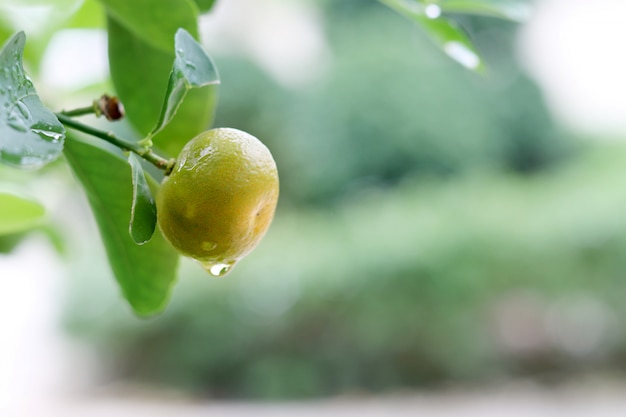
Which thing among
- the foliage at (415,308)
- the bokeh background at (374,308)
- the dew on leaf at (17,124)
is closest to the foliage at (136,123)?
the dew on leaf at (17,124)

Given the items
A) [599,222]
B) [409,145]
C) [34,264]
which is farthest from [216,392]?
[409,145]

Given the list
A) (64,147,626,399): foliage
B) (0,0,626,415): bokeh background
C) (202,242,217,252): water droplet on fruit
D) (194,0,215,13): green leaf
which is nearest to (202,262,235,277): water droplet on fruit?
(202,242,217,252): water droplet on fruit

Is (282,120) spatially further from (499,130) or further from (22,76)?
(22,76)

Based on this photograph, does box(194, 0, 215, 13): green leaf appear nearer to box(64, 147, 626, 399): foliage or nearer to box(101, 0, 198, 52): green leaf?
box(101, 0, 198, 52): green leaf

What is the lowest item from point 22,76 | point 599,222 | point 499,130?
point 22,76

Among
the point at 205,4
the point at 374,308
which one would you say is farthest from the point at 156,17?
the point at 374,308

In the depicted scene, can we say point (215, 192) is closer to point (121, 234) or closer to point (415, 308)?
point (121, 234)
